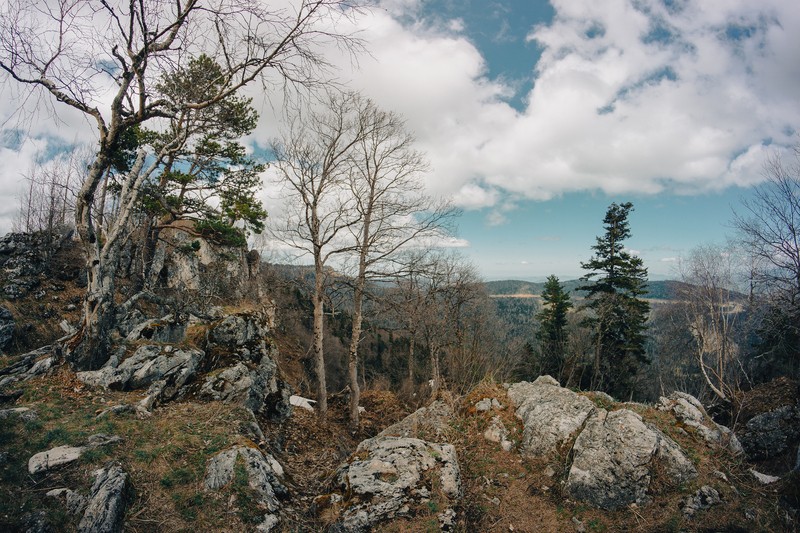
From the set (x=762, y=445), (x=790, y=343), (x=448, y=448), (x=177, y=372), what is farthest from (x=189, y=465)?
(x=790, y=343)

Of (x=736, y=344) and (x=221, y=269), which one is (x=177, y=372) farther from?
(x=736, y=344)

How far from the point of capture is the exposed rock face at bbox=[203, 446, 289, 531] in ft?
14.3

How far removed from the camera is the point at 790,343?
18219 millimetres

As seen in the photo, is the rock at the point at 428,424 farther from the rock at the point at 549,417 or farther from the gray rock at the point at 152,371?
the gray rock at the point at 152,371

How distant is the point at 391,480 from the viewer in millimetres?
4871

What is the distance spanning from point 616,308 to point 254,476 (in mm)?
24309

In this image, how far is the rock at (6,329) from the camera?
1235cm

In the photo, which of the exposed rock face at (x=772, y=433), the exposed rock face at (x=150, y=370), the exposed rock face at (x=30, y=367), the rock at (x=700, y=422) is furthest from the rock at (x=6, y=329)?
the exposed rock face at (x=772, y=433)

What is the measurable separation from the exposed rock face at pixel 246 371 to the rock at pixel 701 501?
8387mm

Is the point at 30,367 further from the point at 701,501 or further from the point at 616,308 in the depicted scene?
the point at 616,308

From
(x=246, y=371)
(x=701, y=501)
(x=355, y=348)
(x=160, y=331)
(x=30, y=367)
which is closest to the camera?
(x=701, y=501)

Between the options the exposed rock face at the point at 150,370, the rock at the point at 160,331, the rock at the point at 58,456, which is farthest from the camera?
the rock at the point at 160,331

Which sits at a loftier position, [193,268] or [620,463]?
[193,268]

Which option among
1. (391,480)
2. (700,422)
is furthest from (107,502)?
(700,422)
